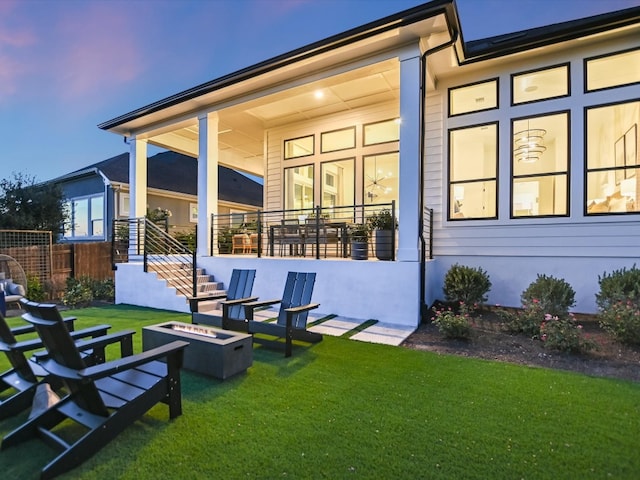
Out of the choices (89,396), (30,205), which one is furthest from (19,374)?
(30,205)

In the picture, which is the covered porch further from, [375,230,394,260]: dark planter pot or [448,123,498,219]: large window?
[448,123,498,219]: large window

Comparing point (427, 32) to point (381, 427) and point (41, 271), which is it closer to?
point (381, 427)

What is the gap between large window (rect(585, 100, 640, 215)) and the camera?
20.0 ft

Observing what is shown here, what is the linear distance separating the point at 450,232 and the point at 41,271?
10651mm

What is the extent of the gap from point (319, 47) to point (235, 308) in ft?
16.0

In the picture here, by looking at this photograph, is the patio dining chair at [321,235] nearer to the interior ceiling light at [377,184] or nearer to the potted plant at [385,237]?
the potted plant at [385,237]

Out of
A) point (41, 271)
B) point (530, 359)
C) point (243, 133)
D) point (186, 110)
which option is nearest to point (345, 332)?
point (530, 359)

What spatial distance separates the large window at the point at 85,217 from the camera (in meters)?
13.5

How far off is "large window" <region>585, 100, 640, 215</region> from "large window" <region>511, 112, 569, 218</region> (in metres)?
0.40

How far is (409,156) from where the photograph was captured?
19.3ft

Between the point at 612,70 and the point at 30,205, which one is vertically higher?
the point at 612,70

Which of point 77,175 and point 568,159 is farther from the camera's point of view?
point 77,175

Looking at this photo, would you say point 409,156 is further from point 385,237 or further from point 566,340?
point 566,340

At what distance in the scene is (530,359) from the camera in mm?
4055
